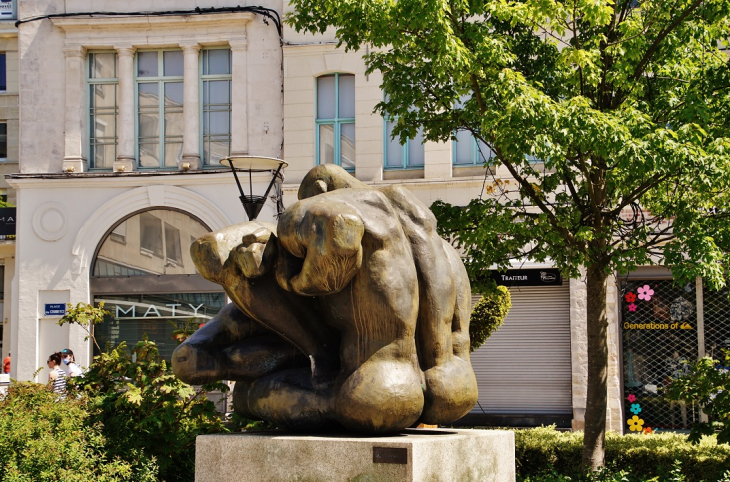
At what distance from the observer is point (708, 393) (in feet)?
34.1

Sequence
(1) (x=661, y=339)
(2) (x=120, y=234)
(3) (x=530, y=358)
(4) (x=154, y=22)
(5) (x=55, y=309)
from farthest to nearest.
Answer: (2) (x=120, y=234) → (4) (x=154, y=22) → (5) (x=55, y=309) → (3) (x=530, y=358) → (1) (x=661, y=339)

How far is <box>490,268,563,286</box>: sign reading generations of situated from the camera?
65.9ft

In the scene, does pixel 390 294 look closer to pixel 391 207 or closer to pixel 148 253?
pixel 391 207

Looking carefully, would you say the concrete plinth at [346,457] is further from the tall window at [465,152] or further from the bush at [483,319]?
the tall window at [465,152]

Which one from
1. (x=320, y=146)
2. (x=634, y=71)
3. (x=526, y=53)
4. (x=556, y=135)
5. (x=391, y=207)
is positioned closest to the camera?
(x=391, y=207)

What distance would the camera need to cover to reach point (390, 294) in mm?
5859

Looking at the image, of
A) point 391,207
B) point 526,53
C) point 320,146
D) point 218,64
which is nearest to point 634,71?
point 526,53

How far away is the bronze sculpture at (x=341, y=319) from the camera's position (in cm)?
571

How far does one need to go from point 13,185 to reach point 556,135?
1643cm

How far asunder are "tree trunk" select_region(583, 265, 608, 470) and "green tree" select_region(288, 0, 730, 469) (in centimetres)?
2

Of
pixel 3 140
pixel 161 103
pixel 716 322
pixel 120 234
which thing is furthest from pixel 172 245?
pixel 716 322

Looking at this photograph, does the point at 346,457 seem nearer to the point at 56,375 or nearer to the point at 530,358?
the point at 56,375

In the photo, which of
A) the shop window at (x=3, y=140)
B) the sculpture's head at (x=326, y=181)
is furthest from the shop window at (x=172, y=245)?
the sculpture's head at (x=326, y=181)

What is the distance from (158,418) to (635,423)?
484 inches
